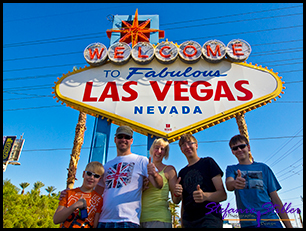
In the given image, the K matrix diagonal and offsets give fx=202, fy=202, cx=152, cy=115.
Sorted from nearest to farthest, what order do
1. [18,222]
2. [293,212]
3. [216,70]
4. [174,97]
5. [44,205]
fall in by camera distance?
[293,212] → [174,97] → [216,70] → [18,222] → [44,205]

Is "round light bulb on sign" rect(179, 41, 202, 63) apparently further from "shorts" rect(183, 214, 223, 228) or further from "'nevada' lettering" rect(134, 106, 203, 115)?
"shorts" rect(183, 214, 223, 228)

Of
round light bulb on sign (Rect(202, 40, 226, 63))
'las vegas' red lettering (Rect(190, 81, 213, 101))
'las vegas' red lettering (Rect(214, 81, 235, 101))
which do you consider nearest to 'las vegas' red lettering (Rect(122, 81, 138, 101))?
'las vegas' red lettering (Rect(190, 81, 213, 101))

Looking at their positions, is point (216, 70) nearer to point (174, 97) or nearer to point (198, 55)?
point (198, 55)

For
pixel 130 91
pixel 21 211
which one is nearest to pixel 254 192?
pixel 130 91

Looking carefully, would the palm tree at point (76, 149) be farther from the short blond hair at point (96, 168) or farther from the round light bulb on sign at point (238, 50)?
the round light bulb on sign at point (238, 50)

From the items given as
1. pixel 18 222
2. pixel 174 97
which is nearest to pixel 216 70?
pixel 174 97

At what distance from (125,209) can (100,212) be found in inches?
16.3

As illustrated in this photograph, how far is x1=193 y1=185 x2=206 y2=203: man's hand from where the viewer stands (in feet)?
8.80

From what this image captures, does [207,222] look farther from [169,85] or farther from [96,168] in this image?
[169,85]

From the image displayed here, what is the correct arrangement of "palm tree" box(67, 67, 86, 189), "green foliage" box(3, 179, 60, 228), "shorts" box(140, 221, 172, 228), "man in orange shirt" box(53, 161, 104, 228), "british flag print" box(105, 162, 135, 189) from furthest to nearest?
"green foliage" box(3, 179, 60, 228)
"palm tree" box(67, 67, 86, 189)
"british flag print" box(105, 162, 135, 189)
"shorts" box(140, 221, 172, 228)
"man in orange shirt" box(53, 161, 104, 228)

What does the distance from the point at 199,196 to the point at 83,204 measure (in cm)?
154

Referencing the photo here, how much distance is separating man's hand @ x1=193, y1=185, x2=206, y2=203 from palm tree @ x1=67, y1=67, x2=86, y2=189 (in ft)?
20.4

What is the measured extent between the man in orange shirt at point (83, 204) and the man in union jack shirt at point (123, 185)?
0.38 ft

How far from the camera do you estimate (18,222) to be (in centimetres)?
2070
